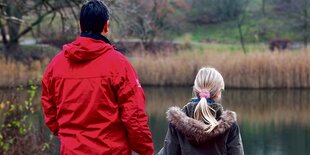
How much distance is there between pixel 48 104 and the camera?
2.91m

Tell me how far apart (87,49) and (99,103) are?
0.24 metres

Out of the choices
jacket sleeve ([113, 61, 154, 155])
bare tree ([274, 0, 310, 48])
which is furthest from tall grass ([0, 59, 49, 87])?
bare tree ([274, 0, 310, 48])

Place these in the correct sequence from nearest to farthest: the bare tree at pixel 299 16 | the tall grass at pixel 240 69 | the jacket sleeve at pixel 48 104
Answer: the jacket sleeve at pixel 48 104
the tall grass at pixel 240 69
the bare tree at pixel 299 16

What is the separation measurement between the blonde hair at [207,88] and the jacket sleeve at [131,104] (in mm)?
297

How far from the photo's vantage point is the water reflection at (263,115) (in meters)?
10.6

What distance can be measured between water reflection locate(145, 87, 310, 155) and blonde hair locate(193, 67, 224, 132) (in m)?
7.16

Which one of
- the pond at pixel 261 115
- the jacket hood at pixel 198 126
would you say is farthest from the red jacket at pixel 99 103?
the pond at pixel 261 115

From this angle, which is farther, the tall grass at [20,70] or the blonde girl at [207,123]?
the tall grass at [20,70]

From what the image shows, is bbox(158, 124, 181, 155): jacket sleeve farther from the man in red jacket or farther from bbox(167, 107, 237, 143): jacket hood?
the man in red jacket

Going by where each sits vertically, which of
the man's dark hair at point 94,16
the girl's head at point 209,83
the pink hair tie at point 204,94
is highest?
the man's dark hair at point 94,16

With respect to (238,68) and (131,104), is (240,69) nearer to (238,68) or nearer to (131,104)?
(238,68)

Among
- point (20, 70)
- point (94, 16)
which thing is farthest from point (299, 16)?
point (94, 16)

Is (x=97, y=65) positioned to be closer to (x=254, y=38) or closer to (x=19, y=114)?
(x=19, y=114)

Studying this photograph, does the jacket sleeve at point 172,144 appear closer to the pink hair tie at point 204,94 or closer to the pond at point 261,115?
the pink hair tie at point 204,94
